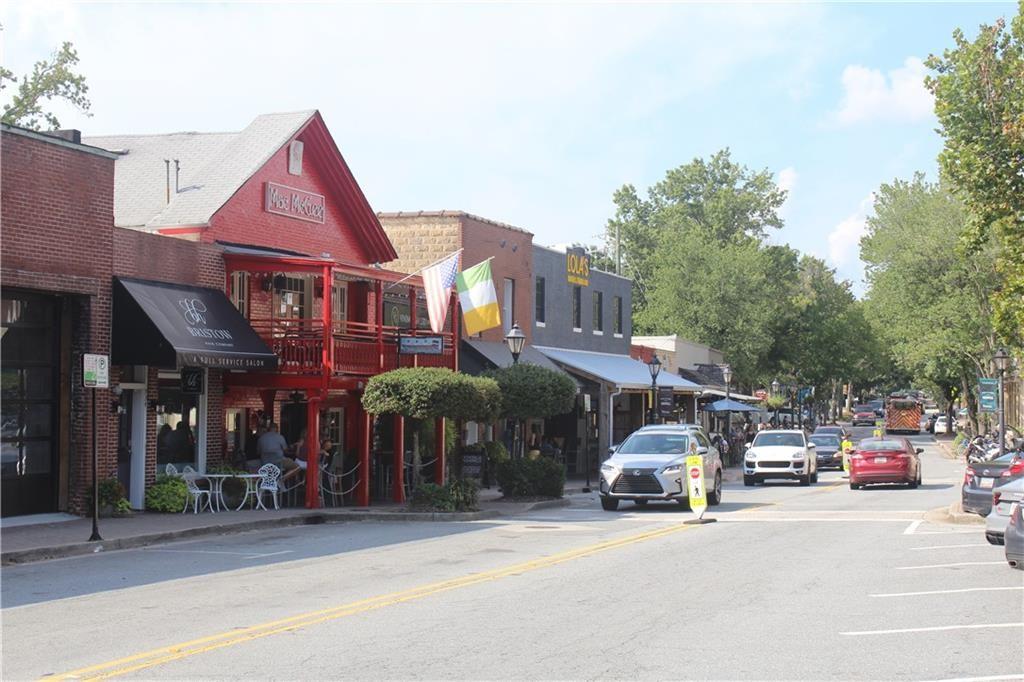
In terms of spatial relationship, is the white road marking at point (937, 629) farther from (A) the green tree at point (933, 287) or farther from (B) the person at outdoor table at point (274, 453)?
(A) the green tree at point (933, 287)

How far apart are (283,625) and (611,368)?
31921 millimetres

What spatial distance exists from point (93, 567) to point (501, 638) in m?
7.90

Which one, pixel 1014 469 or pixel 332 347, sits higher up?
pixel 332 347

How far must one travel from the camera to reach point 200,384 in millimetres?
24609

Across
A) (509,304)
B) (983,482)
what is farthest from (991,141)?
(509,304)

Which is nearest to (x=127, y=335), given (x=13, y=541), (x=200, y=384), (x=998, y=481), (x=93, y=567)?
(x=200, y=384)

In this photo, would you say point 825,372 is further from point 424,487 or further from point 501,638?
point 501,638

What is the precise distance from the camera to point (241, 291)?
86.2ft

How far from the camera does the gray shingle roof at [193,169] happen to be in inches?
1040

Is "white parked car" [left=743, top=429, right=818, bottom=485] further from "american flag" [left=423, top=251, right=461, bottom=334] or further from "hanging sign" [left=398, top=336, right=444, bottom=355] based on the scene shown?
"hanging sign" [left=398, top=336, right=444, bottom=355]

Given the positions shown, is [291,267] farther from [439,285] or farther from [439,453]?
[439,453]

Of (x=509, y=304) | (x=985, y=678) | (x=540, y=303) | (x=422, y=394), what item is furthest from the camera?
(x=540, y=303)

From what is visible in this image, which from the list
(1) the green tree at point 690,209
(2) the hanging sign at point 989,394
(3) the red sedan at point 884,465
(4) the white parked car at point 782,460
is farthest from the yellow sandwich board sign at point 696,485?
(1) the green tree at point 690,209

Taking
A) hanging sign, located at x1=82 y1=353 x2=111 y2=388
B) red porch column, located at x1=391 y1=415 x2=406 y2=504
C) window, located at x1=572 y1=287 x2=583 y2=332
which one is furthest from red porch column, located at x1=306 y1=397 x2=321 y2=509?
window, located at x1=572 y1=287 x2=583 y2=332
